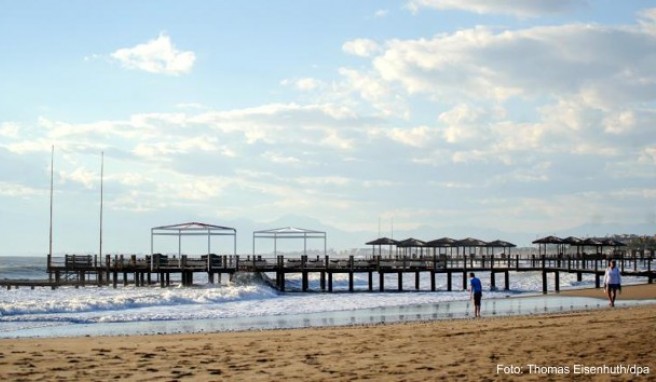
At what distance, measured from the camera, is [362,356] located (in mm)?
13391

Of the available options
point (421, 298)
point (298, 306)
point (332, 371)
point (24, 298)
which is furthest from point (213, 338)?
point (24, 298)

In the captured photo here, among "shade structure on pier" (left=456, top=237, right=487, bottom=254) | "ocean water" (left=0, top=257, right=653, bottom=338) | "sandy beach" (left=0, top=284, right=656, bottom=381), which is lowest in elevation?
"ocean water" (left=0, top=257, right=653, bottom=338)

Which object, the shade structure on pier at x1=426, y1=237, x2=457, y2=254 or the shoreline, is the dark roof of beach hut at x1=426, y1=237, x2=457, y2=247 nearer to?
the shade structure on pier at x1=426, y1=237, x2=457, y2=254

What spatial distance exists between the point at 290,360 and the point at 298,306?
23.1 metres

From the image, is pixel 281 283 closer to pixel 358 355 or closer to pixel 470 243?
pixel 470 243

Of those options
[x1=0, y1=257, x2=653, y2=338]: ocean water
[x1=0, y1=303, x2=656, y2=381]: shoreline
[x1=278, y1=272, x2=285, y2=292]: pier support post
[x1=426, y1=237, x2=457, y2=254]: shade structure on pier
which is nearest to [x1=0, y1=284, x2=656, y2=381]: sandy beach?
[x1=0, y1=303, x2=656, y2=381]: shoreline

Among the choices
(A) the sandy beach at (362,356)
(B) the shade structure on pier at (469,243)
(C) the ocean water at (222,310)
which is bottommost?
(C) the ocean water at (222,310)

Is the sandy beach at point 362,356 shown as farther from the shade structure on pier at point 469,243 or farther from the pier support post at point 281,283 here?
the shade structure on pier at point 469,243

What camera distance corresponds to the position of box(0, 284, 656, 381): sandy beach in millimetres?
11445

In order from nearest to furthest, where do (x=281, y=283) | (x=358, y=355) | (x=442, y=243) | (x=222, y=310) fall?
(x=358, y=355)
(x=222, y=310)
(x=281, y=283)
(x=442, y=243)

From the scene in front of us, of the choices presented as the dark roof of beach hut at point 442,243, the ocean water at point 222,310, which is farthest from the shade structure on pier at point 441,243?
the ocean water at point 222,310

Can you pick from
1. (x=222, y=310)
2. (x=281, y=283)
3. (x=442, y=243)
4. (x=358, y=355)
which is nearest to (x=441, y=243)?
(x=442, y=243)

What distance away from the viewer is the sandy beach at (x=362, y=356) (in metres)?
11.4

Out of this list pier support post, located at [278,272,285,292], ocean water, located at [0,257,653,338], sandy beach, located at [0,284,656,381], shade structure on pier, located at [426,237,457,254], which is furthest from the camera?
shade structure on pier, located at [426,237,457,254]
